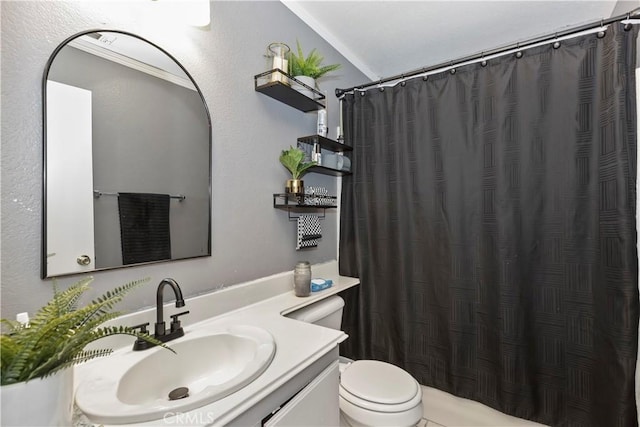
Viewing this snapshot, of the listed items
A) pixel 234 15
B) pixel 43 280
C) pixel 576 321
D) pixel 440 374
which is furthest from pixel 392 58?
pixel 43 280

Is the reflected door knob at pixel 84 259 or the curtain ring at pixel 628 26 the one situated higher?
the curtain ring at pixel 628 26

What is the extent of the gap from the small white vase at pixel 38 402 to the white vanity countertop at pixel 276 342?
0.53 ft

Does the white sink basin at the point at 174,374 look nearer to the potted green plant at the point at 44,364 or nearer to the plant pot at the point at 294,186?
the potted green plant at the point at 44,364

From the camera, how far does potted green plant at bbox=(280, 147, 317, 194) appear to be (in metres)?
1.55

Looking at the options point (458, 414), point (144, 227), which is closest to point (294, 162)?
point (144, 227)

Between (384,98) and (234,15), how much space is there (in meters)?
1.02

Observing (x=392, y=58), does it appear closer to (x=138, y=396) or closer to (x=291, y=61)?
(x=291, y=61)

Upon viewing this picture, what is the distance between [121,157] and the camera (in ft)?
3.26

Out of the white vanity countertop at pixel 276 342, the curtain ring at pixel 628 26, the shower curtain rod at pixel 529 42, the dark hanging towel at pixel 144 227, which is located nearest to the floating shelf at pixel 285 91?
the shower curtain rod at pixel 529 42

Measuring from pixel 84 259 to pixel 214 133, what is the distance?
66 centimetres

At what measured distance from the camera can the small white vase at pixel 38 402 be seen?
46 centimetres

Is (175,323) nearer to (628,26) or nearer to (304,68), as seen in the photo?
(304,68)

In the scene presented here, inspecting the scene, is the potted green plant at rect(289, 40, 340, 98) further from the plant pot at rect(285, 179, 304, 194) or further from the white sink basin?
the white sink basin

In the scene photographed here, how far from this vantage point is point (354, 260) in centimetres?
203
